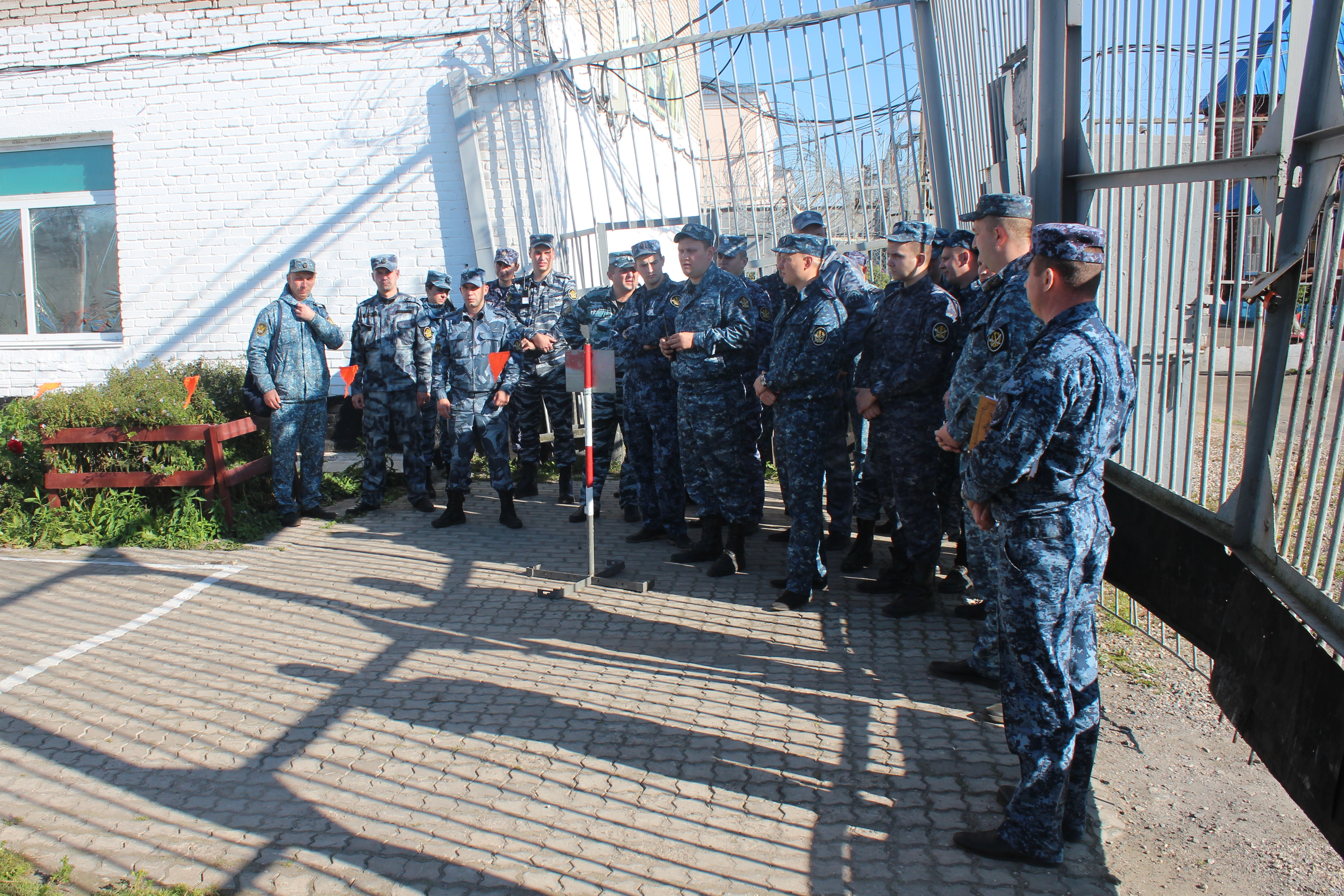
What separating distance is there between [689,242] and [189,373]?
14.3 feet

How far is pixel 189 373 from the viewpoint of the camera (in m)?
7.39

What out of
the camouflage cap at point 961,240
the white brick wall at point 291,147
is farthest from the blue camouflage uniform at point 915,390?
the white brick wall at point 291,147

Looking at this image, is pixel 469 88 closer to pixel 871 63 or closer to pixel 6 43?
pixel 871 63

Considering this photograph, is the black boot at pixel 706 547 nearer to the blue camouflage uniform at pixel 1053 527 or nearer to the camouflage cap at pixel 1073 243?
the blue camouflage uniform at pixel 1053 527

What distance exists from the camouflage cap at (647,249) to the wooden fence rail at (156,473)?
3324 mm

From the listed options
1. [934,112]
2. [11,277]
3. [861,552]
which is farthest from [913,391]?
[11,277]

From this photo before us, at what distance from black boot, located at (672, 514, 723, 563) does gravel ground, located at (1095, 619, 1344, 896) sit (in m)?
2.59

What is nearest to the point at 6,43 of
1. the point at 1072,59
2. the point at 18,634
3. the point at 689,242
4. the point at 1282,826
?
the point at 18,634

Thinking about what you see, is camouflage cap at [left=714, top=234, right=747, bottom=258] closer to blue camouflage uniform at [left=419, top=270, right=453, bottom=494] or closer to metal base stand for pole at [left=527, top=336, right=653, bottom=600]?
metal base stand for pole at [left=527, top=336, right=653, bottom=600]

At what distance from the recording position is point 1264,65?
10.3ft

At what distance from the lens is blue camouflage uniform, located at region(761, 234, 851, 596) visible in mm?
4891

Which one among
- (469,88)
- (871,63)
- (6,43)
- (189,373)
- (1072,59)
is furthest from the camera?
(6,43)

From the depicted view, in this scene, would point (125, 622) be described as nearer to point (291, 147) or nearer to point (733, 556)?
point (733, 556)

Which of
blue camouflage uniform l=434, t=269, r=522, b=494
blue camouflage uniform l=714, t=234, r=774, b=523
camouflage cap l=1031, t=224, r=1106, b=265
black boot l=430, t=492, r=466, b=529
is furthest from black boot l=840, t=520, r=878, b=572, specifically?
camouflage cap l=1031, t=224, r=1106, b=265
